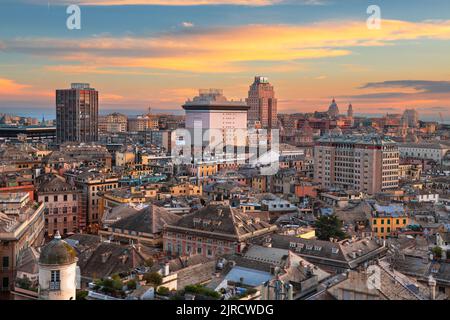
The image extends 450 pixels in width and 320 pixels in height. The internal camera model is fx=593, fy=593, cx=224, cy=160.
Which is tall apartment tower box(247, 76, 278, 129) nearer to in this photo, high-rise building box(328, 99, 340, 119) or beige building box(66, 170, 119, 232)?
high-rise building box(328, 99, 340, 119)

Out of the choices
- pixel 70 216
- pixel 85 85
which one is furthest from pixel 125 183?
pixel 85 85

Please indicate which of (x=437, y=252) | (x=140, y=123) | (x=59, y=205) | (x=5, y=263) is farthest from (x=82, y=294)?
(x=140, y=123)

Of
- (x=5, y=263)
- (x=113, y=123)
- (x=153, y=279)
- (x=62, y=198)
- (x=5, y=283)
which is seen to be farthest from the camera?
(x=113, y=123)

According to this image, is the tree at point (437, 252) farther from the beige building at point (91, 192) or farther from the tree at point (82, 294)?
the beige building at point (91, 192)

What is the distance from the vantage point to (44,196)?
29469 mm

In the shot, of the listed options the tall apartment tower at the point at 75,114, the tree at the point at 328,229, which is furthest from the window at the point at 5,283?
the tall apartment tower at the point at 75,114

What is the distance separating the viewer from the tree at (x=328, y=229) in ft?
76.4

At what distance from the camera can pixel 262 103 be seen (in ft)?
406

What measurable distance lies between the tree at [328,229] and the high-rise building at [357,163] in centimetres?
2345

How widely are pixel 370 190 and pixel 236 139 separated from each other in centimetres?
5172

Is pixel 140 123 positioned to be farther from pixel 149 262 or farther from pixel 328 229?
pixel 149 262

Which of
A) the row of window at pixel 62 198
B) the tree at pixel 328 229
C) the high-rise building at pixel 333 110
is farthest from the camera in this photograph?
the high-rise building at pixel 333 110

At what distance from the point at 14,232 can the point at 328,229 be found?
471 inches
